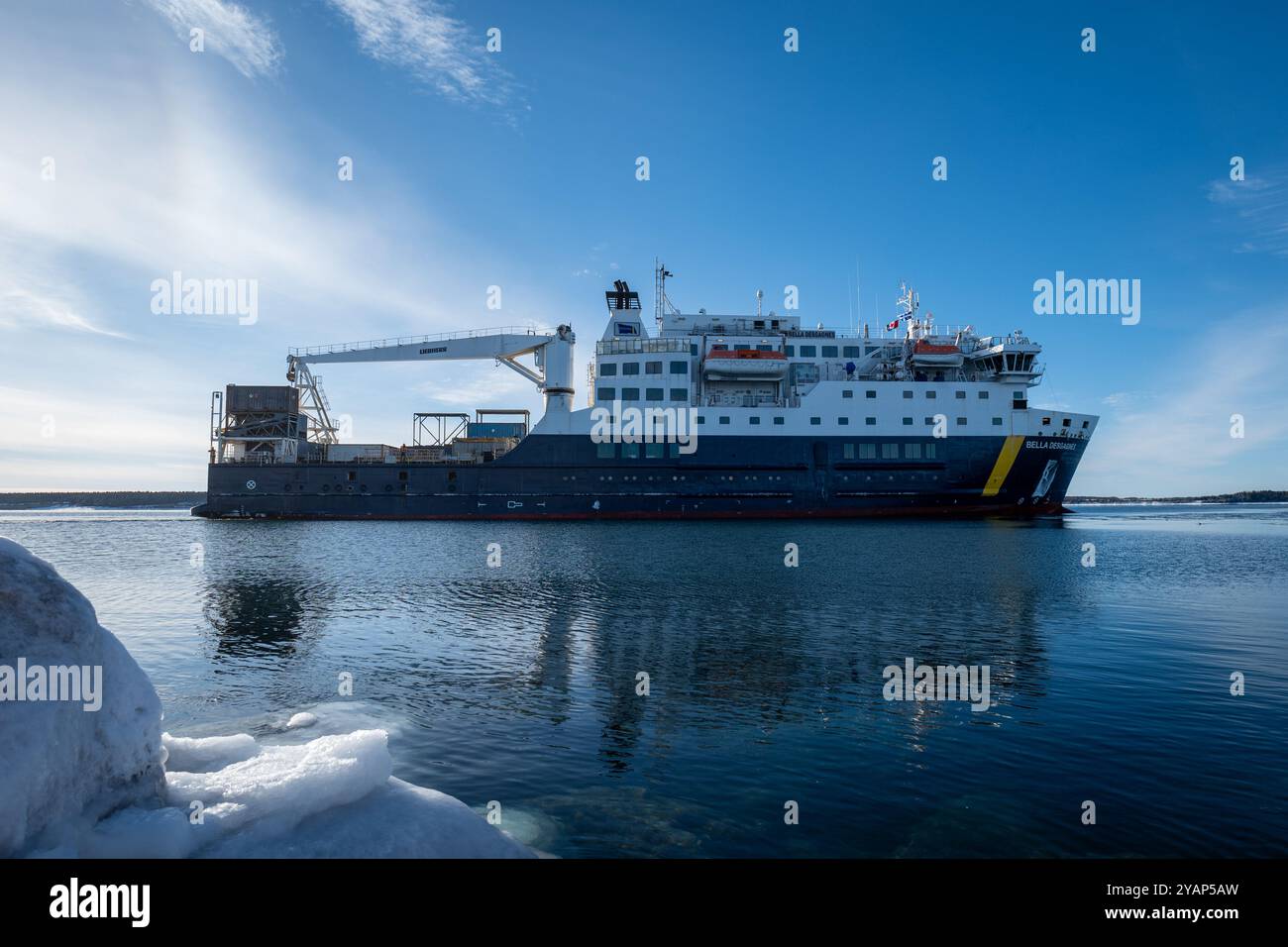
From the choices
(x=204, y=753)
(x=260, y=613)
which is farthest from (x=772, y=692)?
(x=260, y=613)

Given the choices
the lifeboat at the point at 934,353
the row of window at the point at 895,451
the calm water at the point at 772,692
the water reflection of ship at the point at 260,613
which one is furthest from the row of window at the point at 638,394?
the water reflection of ship at the point at 260,613

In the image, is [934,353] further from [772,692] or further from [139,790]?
[139,790]

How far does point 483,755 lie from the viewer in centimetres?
646

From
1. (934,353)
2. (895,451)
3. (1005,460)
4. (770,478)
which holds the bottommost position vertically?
(770,478)

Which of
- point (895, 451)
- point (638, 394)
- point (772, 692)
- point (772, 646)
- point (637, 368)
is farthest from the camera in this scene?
point (637, 368)

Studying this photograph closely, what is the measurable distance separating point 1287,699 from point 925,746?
5.45 metres

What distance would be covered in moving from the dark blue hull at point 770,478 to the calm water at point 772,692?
19.0 meters

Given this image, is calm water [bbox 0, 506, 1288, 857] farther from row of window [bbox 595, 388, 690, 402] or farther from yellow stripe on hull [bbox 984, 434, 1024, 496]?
row of window [bbox 595, 388, 690, 402]

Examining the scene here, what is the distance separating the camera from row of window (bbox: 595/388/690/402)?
133 ft

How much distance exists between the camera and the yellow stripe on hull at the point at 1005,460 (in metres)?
39.1

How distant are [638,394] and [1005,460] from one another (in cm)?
2289

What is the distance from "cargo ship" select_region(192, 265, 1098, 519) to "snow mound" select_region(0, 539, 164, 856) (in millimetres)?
35654

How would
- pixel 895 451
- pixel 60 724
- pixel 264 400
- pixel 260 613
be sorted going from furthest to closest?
pixel 264 400 < pixel 895 451 < pixel 260 613 < pixel 60 724

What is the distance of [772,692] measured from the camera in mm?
8484
